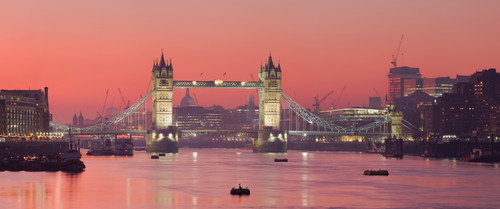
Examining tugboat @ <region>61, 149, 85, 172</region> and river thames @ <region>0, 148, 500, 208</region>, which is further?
tugboat @ <region>61, 149, 85, 172</region>

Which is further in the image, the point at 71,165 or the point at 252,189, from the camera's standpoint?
the point at 71,165

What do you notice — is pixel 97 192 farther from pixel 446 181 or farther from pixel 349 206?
pixel 446 181

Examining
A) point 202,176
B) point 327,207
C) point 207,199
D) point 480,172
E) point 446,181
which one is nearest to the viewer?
point 327,207

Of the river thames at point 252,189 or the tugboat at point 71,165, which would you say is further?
the tugboat at point 71,165

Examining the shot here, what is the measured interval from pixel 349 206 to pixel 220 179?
37.9m

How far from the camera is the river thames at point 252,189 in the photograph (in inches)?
3504

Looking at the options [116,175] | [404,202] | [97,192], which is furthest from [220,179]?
[404,202]

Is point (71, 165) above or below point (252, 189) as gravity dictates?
above

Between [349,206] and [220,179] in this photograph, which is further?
[220,179]

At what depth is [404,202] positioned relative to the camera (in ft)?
297

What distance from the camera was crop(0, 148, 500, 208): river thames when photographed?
89000 millimetres

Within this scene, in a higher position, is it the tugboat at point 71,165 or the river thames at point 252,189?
the tugboat at point 71,165

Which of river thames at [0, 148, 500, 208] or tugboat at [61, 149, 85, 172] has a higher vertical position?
tugboat at [61, 149, 85, 172]

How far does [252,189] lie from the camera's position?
104 m
